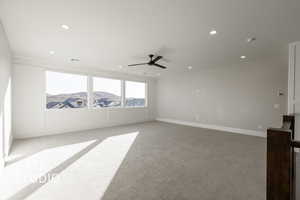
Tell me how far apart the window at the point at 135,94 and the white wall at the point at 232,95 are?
1496 mm

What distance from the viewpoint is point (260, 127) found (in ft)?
15.3

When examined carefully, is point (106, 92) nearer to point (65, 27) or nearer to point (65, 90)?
point (65, 90)

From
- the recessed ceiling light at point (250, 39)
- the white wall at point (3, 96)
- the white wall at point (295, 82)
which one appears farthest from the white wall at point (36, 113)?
the white wall at point (295, 82)

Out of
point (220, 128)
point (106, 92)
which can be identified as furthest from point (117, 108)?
point (220, 128)

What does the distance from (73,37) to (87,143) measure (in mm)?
2688

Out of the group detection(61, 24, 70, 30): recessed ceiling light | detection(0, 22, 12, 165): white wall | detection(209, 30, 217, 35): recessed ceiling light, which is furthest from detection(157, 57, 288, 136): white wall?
detection(0, 22, 12, 165): white wall

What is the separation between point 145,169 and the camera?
7.97 feet

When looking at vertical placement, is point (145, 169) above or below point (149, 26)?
below

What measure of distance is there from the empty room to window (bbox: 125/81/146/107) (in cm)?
81

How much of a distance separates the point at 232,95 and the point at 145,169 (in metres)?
4.53

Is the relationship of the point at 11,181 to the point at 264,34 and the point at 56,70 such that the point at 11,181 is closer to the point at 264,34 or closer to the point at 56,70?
the point at 56,70

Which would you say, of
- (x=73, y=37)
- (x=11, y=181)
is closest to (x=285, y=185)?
(x=11, y=181)

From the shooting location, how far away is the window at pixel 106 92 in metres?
5.91

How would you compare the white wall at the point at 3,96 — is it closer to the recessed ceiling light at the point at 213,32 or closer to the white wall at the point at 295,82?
the recessed ceiling light at the point at 213,32
